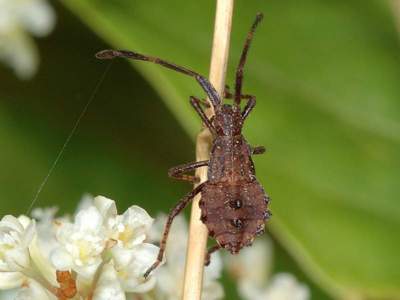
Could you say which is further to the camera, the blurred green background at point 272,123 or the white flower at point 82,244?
the blurred green background at point 272,123

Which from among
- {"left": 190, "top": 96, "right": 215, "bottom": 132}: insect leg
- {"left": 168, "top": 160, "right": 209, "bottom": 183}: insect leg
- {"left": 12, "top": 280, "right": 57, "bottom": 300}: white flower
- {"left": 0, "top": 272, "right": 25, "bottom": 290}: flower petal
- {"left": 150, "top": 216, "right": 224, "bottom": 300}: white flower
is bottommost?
{"left": 12, "top": 280, "right": 57, "bottom": 300}: white flower

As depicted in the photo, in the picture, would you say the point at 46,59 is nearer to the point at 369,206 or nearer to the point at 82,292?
the point at 369,206

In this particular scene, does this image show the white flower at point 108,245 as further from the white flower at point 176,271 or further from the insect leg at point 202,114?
Result: the insect leg at point 202,114

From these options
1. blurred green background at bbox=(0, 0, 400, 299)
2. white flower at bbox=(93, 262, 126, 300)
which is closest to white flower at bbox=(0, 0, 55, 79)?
blurred green background at bbox=(0, 0, 400, 299)

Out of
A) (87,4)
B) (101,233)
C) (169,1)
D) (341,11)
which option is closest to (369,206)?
(341,11)

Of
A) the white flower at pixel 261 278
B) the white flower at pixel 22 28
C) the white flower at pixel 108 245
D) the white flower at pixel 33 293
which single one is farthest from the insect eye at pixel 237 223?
the white flower at pixel 22 28

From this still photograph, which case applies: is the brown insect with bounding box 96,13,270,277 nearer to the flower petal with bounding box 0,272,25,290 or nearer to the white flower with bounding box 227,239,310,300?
the flower petal with bounding box 0,272,25,290
